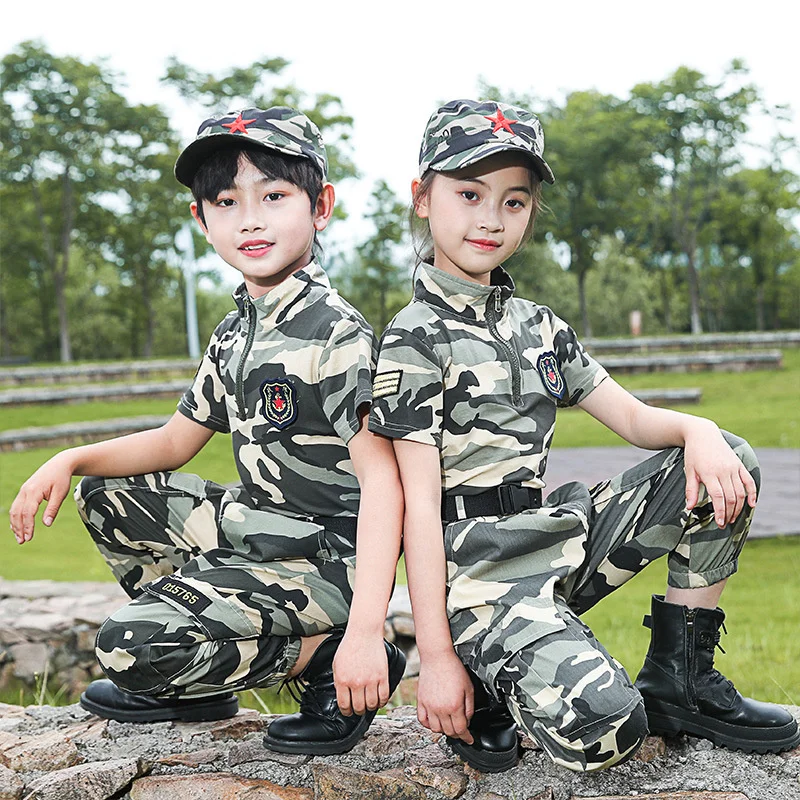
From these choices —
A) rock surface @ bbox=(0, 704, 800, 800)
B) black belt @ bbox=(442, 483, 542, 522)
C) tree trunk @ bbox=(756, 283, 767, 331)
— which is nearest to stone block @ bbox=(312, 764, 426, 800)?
Answer: rock surface @ bbox=(0, 704, 800, 800)

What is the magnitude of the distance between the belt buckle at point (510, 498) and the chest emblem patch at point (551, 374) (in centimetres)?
24

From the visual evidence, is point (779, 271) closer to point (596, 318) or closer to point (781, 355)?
point (596, 318)

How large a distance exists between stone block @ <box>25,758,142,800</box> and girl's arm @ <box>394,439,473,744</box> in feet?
2.28

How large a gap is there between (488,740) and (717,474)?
71 cm

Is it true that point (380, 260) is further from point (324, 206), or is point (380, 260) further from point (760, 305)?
point (324, 206)

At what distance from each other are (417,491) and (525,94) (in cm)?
2582

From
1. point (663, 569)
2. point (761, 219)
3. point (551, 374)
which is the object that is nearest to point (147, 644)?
point (551, 374)

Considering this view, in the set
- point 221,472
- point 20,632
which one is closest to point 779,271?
point 221,472

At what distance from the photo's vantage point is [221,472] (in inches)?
316

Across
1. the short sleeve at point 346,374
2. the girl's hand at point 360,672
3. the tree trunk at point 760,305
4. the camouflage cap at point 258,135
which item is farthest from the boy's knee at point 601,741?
the tree trunk at point 760,305

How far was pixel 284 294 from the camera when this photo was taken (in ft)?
7.32

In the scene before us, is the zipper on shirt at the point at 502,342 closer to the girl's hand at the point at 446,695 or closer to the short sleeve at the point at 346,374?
the short sleeve at the point at 346,374

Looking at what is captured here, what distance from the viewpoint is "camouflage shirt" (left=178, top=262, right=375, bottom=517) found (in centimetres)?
213

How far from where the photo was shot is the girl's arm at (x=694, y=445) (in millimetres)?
1950
